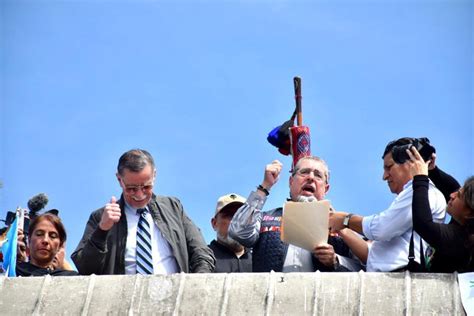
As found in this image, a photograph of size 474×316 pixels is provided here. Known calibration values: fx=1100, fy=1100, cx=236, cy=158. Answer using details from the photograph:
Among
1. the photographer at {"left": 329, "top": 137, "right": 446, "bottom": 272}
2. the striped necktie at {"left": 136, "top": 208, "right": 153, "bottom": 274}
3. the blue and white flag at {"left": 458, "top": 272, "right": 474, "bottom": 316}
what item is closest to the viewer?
the blue and white flag at {"left": 458, "top": 272, "right": 474, "bottom": 316}

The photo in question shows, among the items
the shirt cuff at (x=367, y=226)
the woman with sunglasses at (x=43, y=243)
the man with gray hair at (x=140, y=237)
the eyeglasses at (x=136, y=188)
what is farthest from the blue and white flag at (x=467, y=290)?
the woman with sunglasses at (x=43, y=243)

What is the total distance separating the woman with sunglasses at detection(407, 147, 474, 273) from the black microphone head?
502 centimetres

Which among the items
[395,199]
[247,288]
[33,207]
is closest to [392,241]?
[395,199]

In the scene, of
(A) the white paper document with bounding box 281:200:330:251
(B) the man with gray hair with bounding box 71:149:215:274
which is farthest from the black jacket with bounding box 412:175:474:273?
(B) the man with gray hair with bounding box 71:149:215:274

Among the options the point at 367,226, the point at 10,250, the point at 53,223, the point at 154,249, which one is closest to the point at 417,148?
the point at 367,226

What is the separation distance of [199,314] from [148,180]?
1900 millimetres

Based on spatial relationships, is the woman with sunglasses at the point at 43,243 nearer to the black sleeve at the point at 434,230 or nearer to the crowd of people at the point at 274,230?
the crowd of people at the point at 274,230

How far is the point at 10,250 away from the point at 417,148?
4004 mm

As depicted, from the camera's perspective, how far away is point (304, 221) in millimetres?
9711

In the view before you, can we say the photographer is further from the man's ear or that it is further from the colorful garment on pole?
the man's ear

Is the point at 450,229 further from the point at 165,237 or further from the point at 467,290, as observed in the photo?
the point at 165,237

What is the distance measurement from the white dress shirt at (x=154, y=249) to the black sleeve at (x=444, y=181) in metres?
2.61

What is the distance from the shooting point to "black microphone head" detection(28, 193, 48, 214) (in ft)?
41.3

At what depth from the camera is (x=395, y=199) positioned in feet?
31.2
